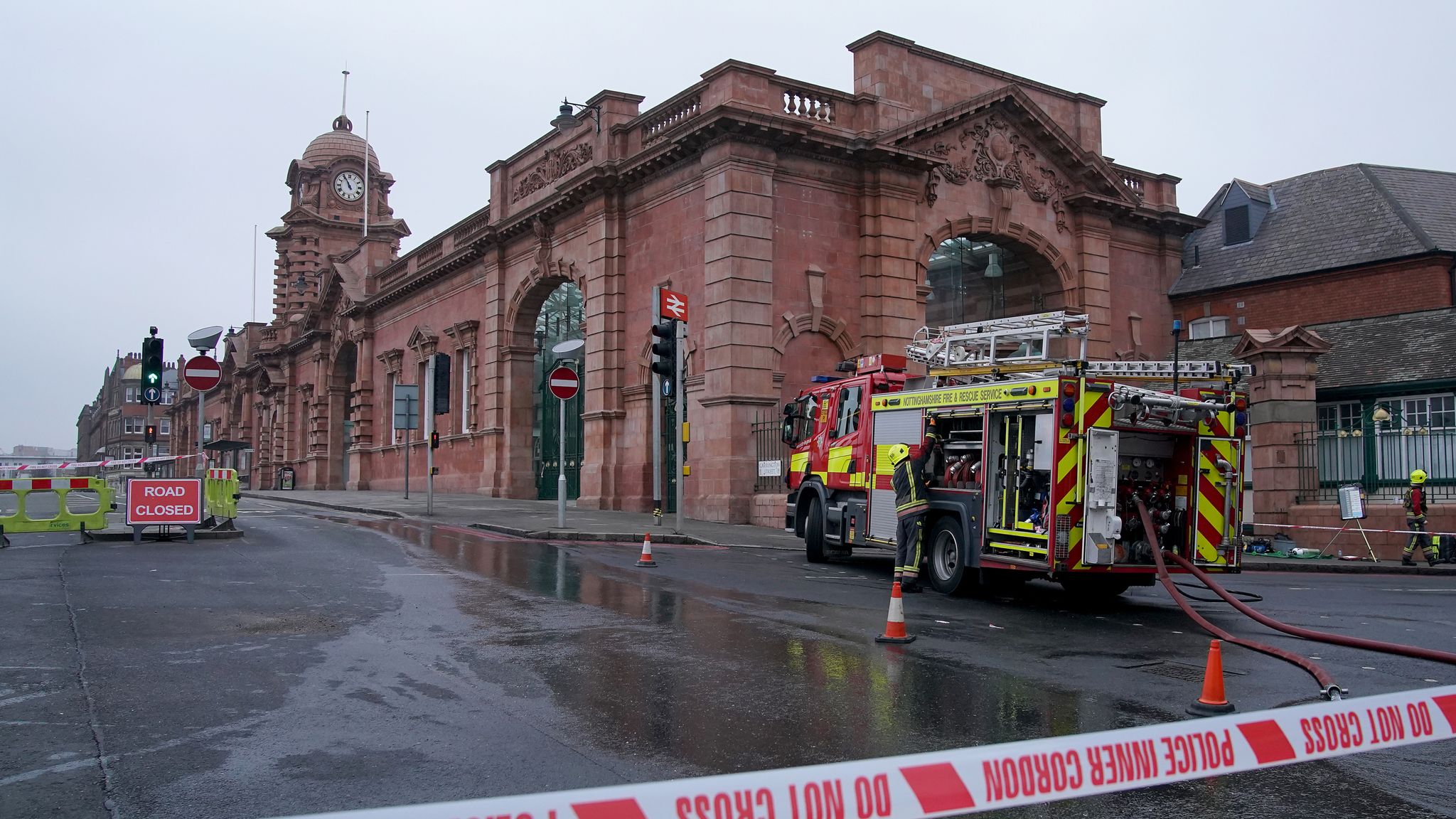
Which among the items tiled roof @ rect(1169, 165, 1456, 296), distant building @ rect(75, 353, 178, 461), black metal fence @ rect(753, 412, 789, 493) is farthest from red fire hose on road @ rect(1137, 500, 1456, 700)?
distant building @ rect(75, 353, 178, 461)

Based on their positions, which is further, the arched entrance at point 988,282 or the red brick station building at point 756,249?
the arched entrance at point 988,282

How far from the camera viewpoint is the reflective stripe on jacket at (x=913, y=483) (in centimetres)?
1293

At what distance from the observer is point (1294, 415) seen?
20.5 meters

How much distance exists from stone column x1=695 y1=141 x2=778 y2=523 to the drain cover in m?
16.1

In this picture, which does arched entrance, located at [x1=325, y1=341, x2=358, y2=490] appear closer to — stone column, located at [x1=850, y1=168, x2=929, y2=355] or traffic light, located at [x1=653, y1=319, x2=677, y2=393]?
stone column, located at [x1=850, y1=168, x2=929, y2=355]

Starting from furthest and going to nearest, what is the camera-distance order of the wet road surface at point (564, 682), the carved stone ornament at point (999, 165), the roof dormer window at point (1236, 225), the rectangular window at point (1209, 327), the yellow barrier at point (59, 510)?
the roof dormer window at point (1236, 225)
the rectangular window at point (1209, 327)
the carved stone ornament at point (999, 165)
the yellow barrier at point (59, 510)
the wet road surface at point (564, 682)

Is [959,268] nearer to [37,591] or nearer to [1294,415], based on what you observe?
[1294,415]

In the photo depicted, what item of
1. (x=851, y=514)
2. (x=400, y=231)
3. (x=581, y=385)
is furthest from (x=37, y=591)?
(x=400, y=231)

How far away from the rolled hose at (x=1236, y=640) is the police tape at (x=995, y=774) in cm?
309

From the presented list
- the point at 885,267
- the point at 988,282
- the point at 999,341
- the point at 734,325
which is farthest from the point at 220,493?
the point at 988,282

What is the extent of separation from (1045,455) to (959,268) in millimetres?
21985

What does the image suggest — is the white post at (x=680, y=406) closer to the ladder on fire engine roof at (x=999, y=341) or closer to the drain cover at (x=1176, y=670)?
the ladder on fire engine roof at (x=999, y=341)

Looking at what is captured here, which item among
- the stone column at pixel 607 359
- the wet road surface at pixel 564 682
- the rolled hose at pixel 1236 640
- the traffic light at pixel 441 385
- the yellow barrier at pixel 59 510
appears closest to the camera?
the wet road surface at pixel 564 682

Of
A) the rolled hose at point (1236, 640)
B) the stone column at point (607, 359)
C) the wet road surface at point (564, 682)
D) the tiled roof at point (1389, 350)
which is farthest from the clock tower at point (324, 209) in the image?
the rolled hose at point (1236, 640)
